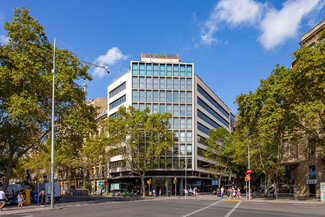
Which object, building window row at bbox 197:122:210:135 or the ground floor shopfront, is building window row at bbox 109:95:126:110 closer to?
the ground floor shopfront

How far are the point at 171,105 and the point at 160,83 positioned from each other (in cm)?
531

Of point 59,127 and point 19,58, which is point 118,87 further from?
point 19,58

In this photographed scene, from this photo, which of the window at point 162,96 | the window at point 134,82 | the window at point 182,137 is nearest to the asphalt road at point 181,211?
the window at point 182,137

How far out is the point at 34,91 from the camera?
103 feet

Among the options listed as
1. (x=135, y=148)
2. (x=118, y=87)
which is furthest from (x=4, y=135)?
(x=118, y=87)

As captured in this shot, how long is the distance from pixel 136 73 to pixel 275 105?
41.9 m

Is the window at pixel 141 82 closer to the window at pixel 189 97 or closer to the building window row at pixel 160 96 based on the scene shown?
the building window row at pixel 160 96

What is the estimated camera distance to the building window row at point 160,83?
234 feet

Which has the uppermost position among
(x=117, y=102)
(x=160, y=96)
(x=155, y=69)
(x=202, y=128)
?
(x=155, y=69)

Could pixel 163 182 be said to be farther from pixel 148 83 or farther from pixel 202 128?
pixel 148 83

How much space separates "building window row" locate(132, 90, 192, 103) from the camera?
233ft

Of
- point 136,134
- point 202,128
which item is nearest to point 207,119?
point 202,128

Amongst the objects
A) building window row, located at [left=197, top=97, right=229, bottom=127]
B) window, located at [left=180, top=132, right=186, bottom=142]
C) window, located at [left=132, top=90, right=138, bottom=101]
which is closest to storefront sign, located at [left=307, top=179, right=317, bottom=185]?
window, located at [left=180, top=132, right=186, bottom=142]

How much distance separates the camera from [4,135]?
33.0 meters
